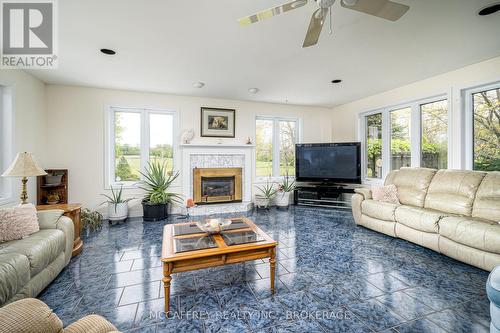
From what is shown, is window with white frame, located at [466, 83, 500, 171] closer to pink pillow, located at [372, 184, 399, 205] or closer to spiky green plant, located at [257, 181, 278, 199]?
pink pillow, located at [372, 184, 399, 205]

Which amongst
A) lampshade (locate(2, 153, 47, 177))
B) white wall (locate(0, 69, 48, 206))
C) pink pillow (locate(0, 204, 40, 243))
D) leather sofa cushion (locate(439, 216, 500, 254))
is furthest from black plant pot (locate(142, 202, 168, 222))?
leather sofa cushion (locate(439, 216, 500, 254))

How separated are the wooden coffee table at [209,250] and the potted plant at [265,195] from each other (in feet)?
9.86

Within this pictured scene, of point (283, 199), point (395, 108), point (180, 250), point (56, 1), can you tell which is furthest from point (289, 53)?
point (283, 199)

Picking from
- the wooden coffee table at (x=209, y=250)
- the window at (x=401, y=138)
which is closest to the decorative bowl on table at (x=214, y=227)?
the wooden coffee table at (x=209, y=250)

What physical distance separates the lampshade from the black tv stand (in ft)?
15.6

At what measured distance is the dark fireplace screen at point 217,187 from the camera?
5242 mm

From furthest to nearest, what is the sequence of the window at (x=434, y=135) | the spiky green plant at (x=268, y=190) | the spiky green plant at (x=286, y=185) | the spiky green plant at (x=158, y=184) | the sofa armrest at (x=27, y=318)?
1. the spiky green plant at (x=286, y=185)
2. the spiky green plant at (x=268, y=190)
3. the spiky green plant at (x=158, y=184)
4. the window at (x=434, y=135)
5. the sofa armrest at (x=27, y=318)

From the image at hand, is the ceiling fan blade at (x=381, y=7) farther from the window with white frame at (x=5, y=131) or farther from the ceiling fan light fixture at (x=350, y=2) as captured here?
the window with white frame at (x=5, y=131)

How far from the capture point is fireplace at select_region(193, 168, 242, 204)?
5.16 m

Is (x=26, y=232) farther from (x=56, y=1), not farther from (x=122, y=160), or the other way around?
(x=122, y=160)

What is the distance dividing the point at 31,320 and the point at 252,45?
297cm

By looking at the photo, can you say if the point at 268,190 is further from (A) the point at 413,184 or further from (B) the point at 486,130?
(B) the point at 486,130

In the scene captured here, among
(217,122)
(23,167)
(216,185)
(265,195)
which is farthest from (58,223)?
(265,195)

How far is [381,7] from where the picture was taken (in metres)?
1.63
